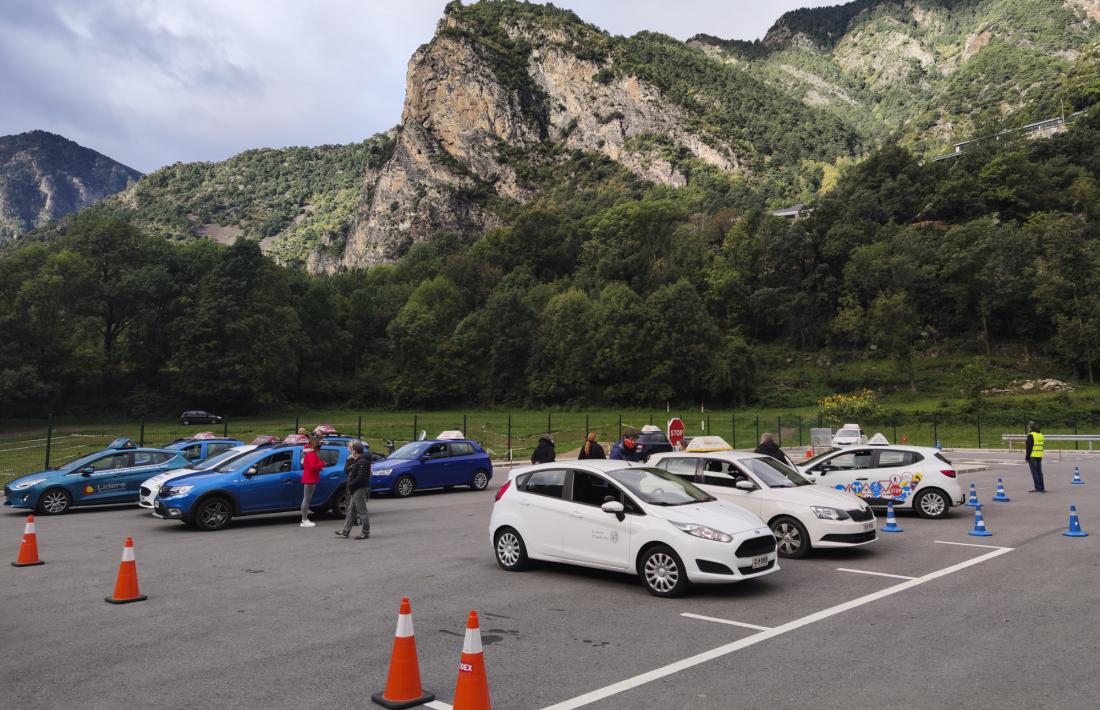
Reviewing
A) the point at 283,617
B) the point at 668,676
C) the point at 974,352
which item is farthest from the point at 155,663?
the point at 974,352

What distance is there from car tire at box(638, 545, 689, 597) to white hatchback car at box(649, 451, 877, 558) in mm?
3267

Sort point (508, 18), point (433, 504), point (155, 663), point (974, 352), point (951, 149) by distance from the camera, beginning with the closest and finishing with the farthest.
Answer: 1. point (155, 663)
2. point (433, 504)
3. point (974, 352)
4. point (951, 149)
5. point (508, 18)

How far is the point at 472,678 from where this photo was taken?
4719mm

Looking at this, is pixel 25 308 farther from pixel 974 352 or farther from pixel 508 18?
pixel 508 18

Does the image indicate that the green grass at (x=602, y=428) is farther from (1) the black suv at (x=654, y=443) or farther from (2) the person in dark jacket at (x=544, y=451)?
(2) the person in dark jacket at (x=544, y=451)

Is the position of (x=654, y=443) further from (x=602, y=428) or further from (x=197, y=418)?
(x=197, y=418)

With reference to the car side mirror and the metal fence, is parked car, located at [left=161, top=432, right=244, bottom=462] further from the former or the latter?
the car side mirror

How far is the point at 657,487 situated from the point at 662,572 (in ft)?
4.00

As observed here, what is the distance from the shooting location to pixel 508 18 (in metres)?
192

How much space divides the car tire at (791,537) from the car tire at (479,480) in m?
12.5

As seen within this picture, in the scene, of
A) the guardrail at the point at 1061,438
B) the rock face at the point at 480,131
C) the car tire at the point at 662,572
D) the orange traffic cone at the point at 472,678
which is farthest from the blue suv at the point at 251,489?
the rock face at the point at 480,131

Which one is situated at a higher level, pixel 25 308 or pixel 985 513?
pixel 25 308

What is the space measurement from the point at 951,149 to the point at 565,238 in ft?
240

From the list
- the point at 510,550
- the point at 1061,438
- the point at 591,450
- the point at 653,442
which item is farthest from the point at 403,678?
the point at 1061,438
